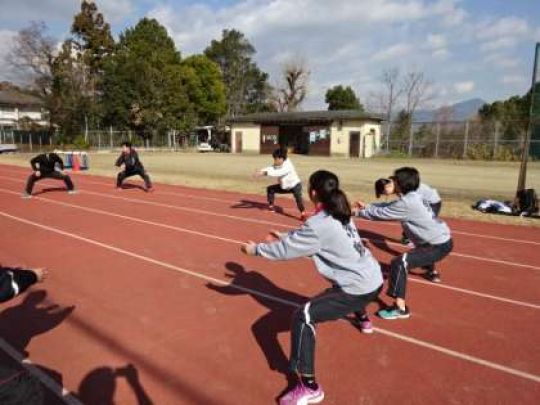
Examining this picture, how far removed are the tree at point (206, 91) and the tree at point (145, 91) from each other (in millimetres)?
3810

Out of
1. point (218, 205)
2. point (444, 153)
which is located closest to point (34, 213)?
point (218, 205)

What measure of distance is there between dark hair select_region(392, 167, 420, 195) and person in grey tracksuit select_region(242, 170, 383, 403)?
5.57 feet

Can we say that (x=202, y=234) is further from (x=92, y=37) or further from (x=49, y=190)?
(x=92, y=37)

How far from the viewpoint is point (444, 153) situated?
34344 mm

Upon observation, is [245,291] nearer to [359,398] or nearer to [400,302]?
[400,302]

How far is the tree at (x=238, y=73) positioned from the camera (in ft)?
232

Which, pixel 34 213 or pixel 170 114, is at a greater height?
pixel 170 114

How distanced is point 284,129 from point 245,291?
1528 inches

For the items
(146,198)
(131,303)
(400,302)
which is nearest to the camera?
(400,302)

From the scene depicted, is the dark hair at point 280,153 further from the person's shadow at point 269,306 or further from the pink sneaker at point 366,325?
the pink sneaker at point 366,325

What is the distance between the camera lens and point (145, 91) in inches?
1829

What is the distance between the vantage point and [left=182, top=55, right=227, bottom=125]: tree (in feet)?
181

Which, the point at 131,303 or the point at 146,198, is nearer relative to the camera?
the point at 131,303

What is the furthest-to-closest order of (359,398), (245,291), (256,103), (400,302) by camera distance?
(256,103) → (245,291) → (400,302) → (359,398)
